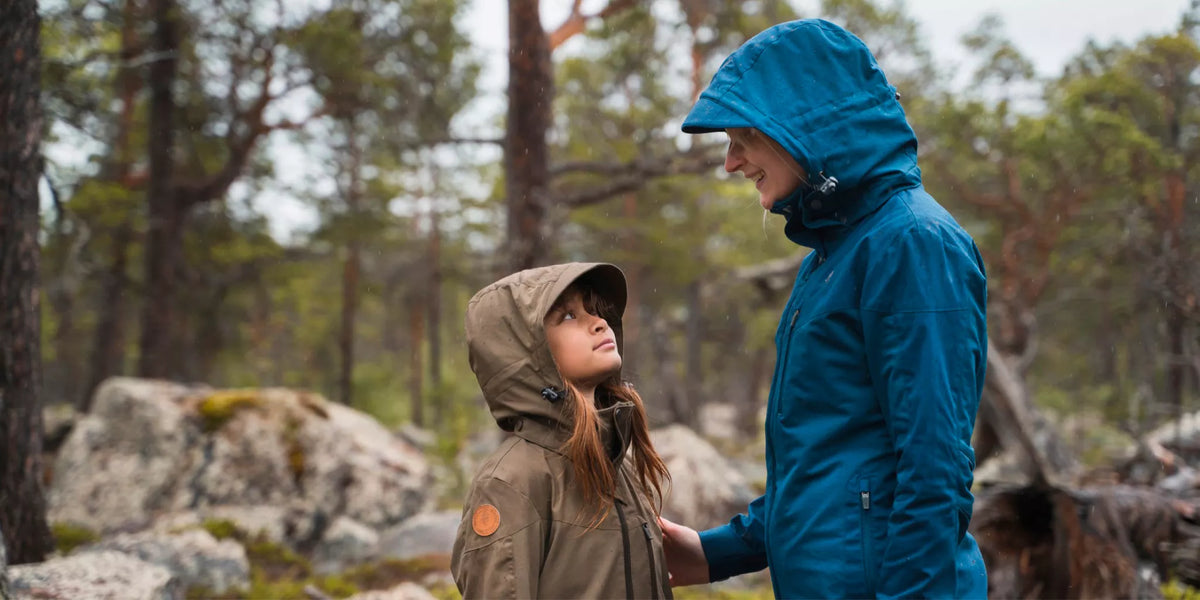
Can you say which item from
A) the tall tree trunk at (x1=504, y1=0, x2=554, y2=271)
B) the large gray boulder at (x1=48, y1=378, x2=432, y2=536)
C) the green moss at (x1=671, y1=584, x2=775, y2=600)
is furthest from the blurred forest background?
the green moss at (x1=671, y1=584, x2=775, y2=600)

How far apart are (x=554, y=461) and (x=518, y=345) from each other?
0.35 meters

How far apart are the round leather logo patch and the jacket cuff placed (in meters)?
0.84

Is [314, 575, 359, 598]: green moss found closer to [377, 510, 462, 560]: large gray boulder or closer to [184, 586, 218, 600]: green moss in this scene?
[184, 586, 218, 600]: green moss

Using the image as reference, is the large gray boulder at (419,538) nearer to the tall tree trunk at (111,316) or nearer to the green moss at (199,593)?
the green moss at (199,593)

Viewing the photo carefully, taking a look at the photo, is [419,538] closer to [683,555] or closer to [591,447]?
[683,555]

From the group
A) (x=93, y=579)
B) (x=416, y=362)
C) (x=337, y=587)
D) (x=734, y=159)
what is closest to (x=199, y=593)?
(x=337, y=587)

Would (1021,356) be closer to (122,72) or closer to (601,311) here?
(601,311)

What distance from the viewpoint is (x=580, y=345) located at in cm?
253

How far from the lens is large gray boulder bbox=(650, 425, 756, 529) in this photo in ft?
32.4

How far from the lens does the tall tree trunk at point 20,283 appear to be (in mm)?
5035

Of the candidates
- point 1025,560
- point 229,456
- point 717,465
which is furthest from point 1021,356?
point 229,456

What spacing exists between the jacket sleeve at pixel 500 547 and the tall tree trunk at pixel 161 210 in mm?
11844

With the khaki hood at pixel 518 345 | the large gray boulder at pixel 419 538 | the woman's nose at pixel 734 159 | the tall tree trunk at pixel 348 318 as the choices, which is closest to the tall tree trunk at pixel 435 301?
the tall tree trunk at pixel 348 318

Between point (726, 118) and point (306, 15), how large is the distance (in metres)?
12.6
